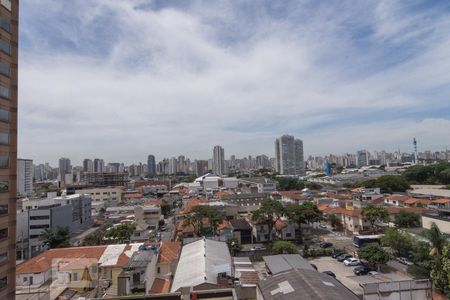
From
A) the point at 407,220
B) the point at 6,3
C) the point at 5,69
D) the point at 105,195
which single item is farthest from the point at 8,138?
the point at 105,195

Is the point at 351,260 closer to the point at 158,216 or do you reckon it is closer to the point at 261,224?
the point at 261,224

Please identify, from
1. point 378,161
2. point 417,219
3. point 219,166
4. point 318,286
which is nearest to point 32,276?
point 318,286

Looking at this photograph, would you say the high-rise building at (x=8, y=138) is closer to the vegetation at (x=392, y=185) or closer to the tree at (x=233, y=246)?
the tree at (x=233, y=246)

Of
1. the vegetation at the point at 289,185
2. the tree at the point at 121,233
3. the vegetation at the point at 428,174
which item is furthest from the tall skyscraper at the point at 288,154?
the tree at the point at 121,233

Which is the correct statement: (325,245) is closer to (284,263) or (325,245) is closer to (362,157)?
(284,263)

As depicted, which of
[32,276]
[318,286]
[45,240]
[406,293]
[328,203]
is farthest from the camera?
[328,203]
